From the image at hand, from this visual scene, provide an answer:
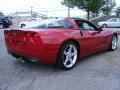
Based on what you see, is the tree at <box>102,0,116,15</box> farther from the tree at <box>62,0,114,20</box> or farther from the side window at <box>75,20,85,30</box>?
the side window at <box>75,20,85,30</box>

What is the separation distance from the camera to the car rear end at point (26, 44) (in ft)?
17.2

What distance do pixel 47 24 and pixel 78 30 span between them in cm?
83

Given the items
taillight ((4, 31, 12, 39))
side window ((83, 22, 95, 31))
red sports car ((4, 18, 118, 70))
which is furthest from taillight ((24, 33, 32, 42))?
side window ((83, 22, 95, 31))

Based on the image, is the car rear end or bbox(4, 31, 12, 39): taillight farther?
bbox(4, 31, 12, 39): taillight

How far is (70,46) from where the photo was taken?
19.3ft

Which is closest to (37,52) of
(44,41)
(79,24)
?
(44,41)

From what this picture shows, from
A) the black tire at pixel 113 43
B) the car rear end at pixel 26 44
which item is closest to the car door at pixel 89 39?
the black tire at pixel 113 43

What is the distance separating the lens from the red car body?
17.2ft

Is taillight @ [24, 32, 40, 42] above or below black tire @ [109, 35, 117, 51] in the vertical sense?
above

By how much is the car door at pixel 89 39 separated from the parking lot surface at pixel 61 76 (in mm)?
346

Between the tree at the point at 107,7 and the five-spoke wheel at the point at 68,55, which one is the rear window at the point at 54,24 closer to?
the five-spoke wheel at the point at 68,55

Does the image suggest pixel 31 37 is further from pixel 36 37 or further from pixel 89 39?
pixel 89 39

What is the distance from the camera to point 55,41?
5383 millimetres

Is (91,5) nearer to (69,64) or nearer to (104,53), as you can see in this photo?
(104,53)
